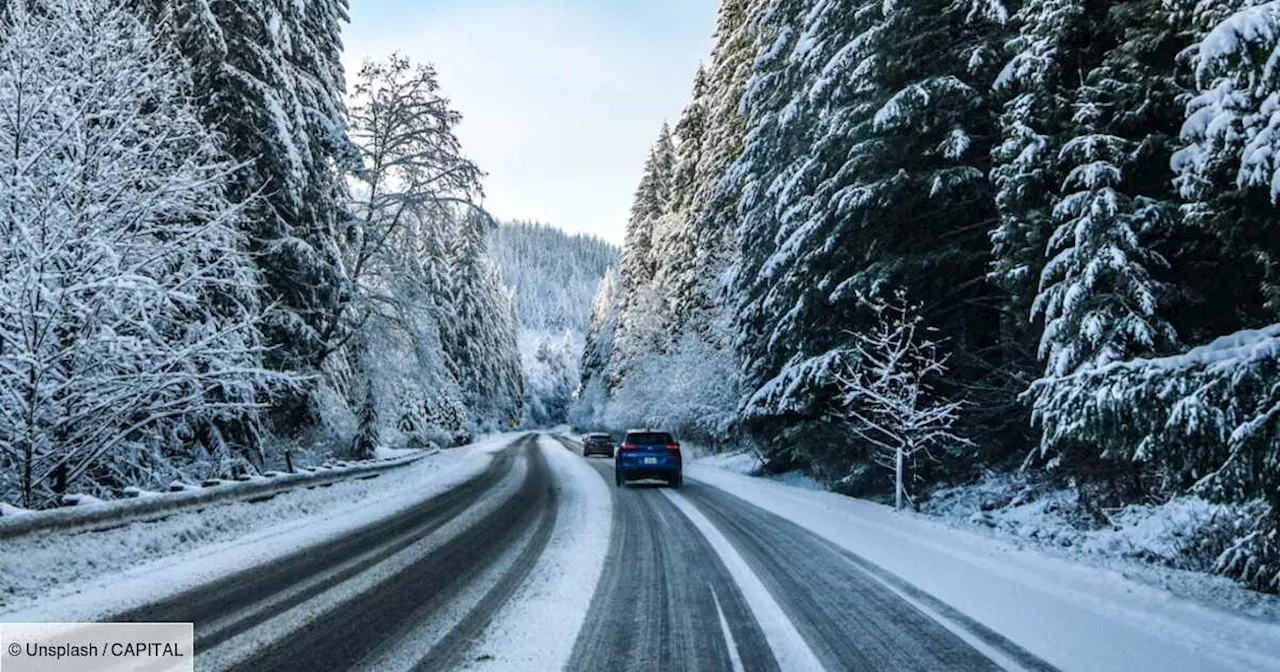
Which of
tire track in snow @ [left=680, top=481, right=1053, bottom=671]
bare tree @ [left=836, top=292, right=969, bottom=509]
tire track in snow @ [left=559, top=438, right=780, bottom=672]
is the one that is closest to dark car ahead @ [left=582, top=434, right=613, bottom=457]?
bare tree @ [left=836, top=292, right=969, bottom=509]

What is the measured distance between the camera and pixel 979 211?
595 inches

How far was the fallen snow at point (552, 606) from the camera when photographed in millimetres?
4477

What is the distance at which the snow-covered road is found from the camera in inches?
181

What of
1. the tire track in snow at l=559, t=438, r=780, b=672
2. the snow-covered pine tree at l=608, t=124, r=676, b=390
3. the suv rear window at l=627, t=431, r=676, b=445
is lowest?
the tire track in snow at l=559, t=438, r=780, b=672

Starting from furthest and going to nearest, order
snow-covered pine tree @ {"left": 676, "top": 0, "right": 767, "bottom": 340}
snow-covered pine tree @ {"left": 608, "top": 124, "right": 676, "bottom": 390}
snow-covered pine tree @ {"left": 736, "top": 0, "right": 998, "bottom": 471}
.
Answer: snow-covered pine tree @ {"left": 608, "top": 124, "right": 676, "bottom": 390} → snow-covered pine tree @ {"left": 676, "top": 0, "right": 767, "bottom": 340} → snow-covered pine tree @ {"left": 736, "top": 0, "right": 998, "bottom": 471}

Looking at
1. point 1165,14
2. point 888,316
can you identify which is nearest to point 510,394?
point 888,316

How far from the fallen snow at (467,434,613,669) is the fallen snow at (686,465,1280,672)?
3373mm

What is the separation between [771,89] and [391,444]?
30802 mm

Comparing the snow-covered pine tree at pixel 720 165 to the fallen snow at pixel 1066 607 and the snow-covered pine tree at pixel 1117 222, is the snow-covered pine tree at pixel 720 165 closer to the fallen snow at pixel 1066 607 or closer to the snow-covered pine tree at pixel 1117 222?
the snow-covered pine tree at pixel 1117 222

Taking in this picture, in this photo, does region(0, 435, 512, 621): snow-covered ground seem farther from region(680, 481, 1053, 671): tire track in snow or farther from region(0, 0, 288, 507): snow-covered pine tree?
region(680, 481, 1053, 671): tire track in snow

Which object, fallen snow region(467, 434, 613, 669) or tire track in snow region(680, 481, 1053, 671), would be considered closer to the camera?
fallen snow region(467, 434, 613, 669)

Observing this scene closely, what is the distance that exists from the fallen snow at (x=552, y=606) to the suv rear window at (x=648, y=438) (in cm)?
789

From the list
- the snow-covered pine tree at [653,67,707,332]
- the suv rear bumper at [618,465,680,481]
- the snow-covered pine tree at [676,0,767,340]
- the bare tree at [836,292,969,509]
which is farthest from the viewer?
the snow-covered pine tree at [653,67,707,332]

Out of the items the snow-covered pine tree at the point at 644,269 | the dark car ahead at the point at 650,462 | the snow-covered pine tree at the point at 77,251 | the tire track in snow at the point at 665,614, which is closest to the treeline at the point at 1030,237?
the dark car ahead at the point at 650,462
